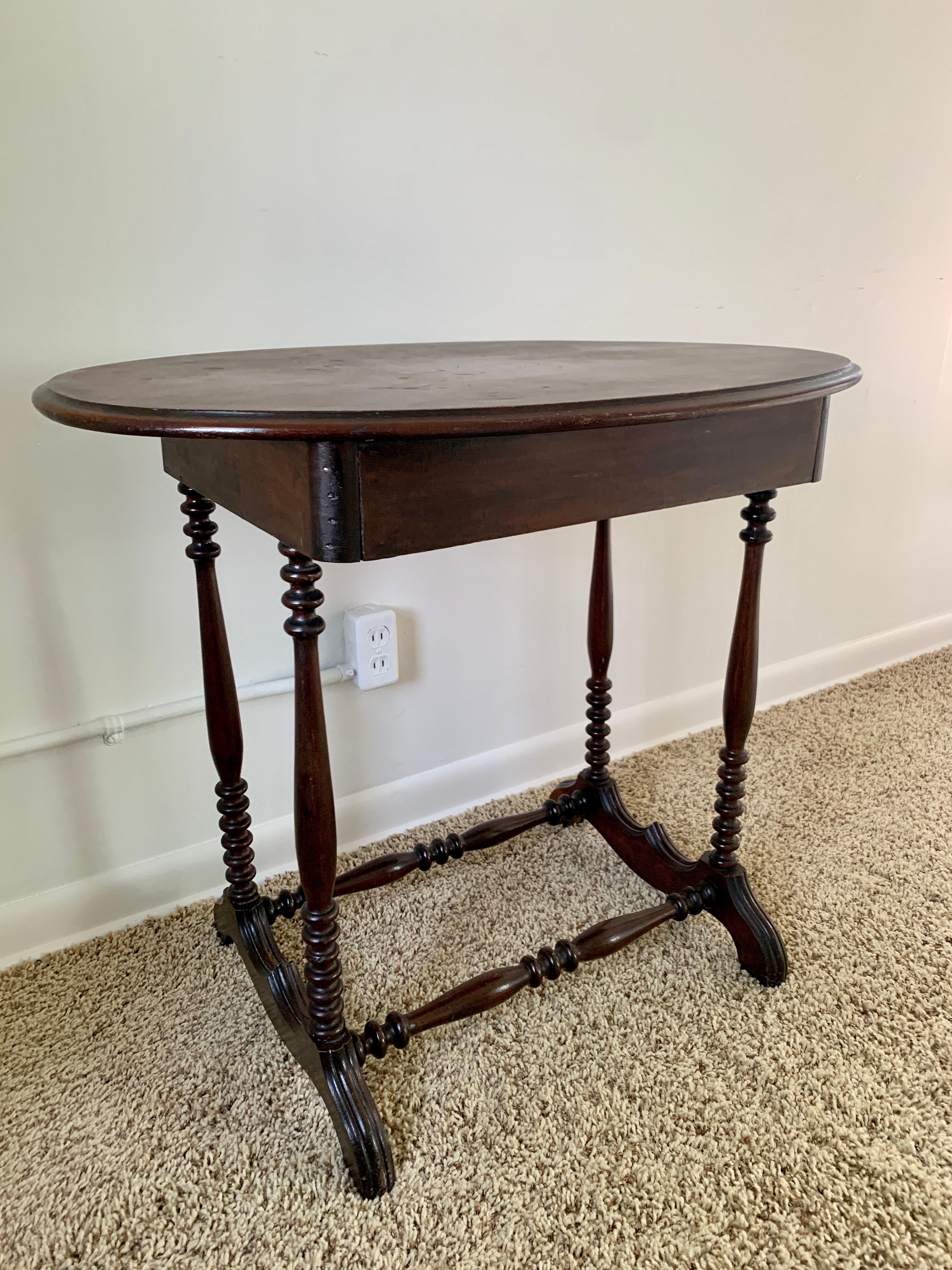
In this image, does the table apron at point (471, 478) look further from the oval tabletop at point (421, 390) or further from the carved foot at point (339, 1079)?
the carved foot at point (339, 1079)

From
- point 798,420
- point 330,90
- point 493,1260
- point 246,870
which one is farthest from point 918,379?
point 493,1260

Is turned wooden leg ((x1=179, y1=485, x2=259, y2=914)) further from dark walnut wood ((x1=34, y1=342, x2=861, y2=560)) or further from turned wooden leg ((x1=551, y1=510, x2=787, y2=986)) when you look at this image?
turned wooden leg ((x1=551, y1=510, x2=787, y2=986))

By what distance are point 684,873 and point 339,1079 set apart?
1.80 ft

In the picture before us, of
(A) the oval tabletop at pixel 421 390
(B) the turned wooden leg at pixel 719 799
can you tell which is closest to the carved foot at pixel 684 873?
(B) the turned wooden leg at pixel 719 799

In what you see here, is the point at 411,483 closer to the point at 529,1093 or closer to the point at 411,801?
the point at 529,1093

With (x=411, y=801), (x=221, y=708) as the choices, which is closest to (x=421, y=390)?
(x=221, y=708)

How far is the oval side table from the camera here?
1.98ft

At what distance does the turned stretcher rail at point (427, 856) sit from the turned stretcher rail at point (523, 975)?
Answer: 17 centimetres

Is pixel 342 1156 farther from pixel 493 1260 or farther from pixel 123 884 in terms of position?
pixel 123 884

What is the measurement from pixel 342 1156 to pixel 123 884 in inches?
19.9

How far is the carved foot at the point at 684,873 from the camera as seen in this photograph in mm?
1056

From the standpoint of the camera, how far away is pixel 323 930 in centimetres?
79

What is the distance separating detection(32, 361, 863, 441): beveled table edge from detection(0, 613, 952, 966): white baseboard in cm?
72

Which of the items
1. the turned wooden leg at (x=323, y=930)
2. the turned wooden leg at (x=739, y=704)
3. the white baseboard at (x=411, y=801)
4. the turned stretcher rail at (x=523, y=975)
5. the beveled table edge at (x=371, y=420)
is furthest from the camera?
the white baseboard at (x=411, y=801)
